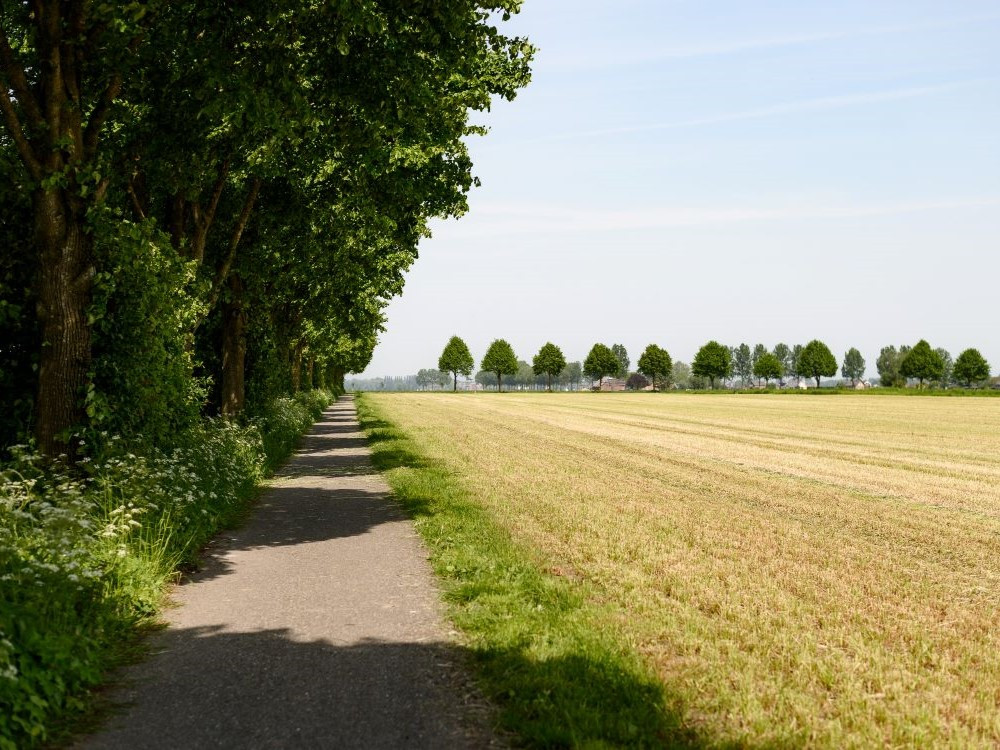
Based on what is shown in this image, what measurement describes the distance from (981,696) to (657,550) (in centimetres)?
459

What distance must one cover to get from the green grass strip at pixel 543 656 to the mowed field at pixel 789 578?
0.68 feet

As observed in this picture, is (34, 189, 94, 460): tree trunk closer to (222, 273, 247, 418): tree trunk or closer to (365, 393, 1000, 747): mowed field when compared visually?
(365, 393, 1000, 747): mowed field

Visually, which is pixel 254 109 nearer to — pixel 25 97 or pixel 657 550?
pixel 25 97

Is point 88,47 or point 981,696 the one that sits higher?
point 88,47

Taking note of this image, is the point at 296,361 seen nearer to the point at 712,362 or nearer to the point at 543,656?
the point at 543,656

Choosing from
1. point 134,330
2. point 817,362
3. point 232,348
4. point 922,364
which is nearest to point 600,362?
point 817,362

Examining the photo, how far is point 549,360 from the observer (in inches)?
6526

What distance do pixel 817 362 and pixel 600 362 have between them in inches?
1723

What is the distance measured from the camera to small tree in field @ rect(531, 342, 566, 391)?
16575 centimetres

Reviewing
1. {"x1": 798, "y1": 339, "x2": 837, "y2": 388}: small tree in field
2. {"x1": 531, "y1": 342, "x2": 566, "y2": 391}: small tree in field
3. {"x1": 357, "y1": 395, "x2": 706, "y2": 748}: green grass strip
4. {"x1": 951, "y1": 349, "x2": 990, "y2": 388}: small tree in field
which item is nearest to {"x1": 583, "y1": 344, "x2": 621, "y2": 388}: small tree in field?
{"x1": 531, "y1": 342, "x2": 566, "y2": 391}: small tree in field

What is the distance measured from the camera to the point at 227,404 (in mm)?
22016

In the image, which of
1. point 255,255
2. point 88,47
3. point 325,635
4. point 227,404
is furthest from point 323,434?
point 325,635

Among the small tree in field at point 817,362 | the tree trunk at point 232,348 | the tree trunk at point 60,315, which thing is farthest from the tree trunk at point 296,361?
the small tree in field at point 817,362

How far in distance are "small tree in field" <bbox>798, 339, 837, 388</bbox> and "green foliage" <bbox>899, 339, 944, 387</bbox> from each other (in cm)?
1749
